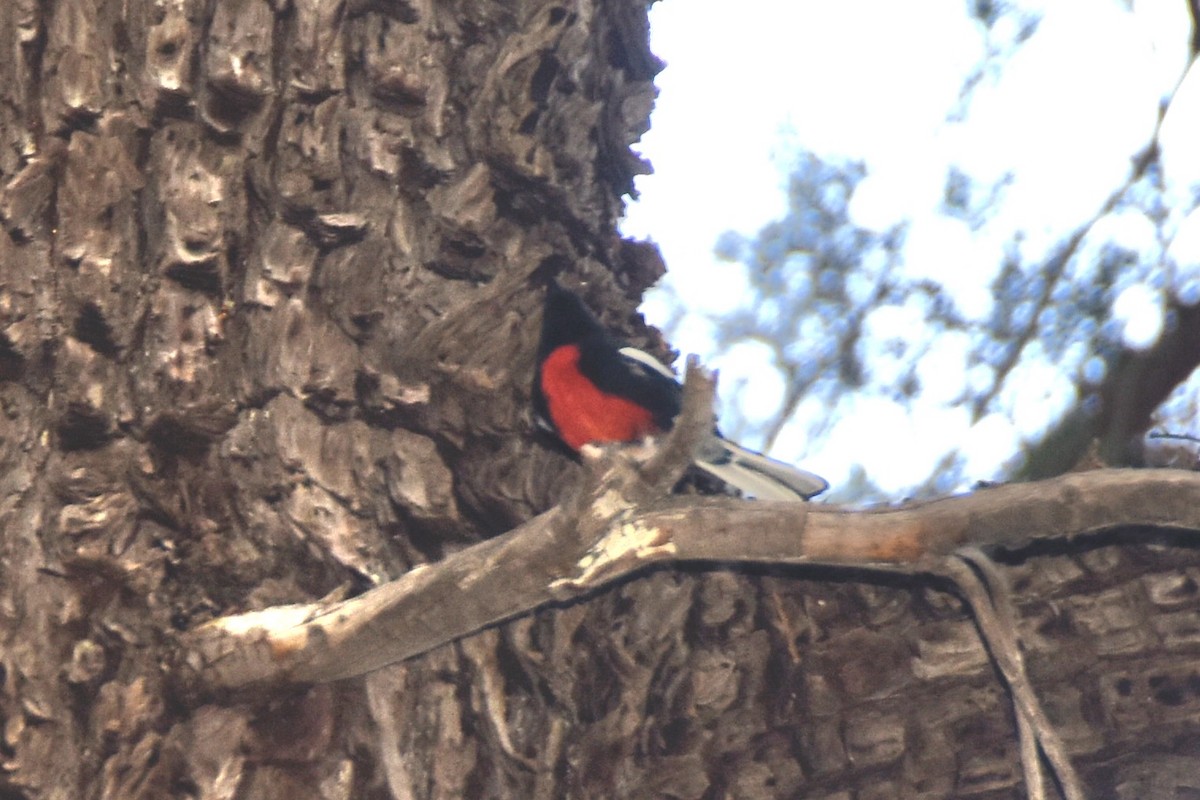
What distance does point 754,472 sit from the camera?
2447 millimetres

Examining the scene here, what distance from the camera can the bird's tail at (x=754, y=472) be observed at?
94.4 inches

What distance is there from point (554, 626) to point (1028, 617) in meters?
0.65

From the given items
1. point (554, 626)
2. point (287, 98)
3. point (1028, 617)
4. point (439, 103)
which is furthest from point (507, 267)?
point (1028, 617)

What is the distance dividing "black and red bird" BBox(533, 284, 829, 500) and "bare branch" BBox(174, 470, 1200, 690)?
57 cm

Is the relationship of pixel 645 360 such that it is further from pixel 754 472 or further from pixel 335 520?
pixel 335 520

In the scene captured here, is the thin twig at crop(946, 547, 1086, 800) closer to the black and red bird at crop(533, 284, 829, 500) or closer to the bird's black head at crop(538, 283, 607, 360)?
the black and red bird at crop(533, 284, 829, 500)

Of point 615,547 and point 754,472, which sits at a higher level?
point 754,472

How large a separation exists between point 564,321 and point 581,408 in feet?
0.65

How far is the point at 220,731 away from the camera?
1746 millimetres

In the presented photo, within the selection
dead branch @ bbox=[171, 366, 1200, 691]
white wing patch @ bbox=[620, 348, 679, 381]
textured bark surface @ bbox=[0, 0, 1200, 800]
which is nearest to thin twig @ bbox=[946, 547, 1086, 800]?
dead branch @ bbox=[171, 366, 1200, 691]

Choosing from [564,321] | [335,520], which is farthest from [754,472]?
[335,520]

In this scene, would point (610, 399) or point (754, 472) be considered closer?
point (754, 472)

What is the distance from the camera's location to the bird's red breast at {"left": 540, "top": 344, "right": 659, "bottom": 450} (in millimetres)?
2295

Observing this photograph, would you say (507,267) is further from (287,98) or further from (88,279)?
(88,279)
